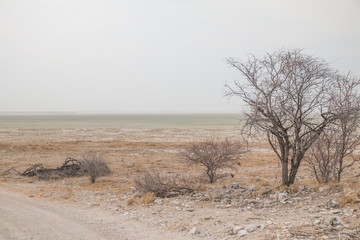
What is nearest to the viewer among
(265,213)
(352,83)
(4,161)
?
(265,213)

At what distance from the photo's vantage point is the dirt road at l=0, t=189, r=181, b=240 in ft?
22.7

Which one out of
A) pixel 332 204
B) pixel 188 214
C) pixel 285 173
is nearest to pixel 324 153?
pixel 285 173

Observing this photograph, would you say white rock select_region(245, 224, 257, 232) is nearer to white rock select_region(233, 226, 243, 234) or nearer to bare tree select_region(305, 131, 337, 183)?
white rock select_region(233, 226, 243, 234)

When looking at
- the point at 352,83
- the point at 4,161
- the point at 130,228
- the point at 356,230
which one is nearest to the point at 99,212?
the point at 130,228

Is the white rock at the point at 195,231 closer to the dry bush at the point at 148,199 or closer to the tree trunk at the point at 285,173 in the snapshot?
the dry bush at the point at 148,199

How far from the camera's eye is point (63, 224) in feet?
25.5

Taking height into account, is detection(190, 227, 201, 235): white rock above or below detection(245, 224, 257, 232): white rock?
below

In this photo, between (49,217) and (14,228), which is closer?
(14,228)

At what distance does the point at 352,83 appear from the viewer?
10.3 m

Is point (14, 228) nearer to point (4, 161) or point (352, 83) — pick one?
point (352, 83)

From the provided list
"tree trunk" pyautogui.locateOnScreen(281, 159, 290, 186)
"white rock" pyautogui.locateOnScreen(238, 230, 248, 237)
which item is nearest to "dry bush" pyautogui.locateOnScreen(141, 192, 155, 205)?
"white rock" pyautogui.locateOnScreen(238, 230, 248, 237)

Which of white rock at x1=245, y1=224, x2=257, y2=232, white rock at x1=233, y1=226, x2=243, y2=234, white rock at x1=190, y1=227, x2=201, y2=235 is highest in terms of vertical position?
white rock at x1=245, y1=224, x2=257, y2=232

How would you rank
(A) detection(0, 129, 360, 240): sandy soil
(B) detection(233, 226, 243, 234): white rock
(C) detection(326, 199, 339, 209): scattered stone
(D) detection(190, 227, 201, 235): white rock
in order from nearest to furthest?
(A) detection(0, 129, 360, 240): sandy soil → (B) detection(233, 226, 243, 234): white rock → (D) detection(190, 227, 201, 235): white rock → (C) detection(326, 199, 339, 209): scattered stone

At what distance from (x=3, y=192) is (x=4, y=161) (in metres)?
12.5
